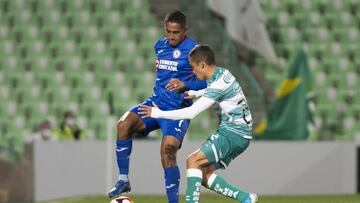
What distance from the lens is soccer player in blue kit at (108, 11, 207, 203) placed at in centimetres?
874

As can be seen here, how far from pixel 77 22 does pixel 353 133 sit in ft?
18.6

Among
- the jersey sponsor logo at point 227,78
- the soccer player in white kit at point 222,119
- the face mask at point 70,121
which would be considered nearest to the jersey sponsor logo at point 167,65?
the soccer player in white kit at point 222,119

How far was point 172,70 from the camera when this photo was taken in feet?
29.4

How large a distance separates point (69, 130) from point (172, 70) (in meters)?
7.50

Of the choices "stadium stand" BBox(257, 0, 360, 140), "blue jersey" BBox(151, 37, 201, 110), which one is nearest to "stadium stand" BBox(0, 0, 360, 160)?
"stadium stand" BBox(257, 0, 360, 140)

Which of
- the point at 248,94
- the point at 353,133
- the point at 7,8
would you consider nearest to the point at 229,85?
the point at 248,94

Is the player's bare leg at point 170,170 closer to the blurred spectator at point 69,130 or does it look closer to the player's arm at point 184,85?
the player's arm at point 184,85

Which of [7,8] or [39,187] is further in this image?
[7,8]

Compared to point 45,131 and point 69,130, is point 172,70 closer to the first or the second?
point 69,130

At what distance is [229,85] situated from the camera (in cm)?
800

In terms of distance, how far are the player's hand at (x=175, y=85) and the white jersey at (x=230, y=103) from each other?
72 centimetres

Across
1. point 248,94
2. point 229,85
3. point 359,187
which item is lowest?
point 359,187

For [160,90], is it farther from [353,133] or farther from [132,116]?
[353,133]

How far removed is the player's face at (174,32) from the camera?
8.76 metres
